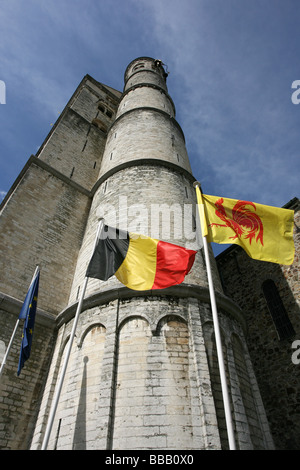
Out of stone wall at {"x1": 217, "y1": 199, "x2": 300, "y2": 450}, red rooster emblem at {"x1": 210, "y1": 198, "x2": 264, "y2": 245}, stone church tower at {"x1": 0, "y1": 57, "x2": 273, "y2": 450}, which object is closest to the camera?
stone church tower at {"x1": 0, "y1": 57, "x2": 273, "y2": 450}

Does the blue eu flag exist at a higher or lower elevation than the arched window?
lower

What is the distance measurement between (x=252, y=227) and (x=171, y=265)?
2.11 metres

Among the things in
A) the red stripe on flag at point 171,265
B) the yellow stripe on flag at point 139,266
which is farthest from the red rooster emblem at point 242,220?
the yellow stripe on flag at point 139,266

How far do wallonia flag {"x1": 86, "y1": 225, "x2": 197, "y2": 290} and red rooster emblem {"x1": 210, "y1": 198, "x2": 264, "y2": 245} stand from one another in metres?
1.15

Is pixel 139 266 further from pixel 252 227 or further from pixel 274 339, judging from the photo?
pixel 274 339

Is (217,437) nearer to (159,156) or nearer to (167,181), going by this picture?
(167,181)

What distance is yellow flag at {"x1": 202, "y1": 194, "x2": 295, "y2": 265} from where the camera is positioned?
634 cm

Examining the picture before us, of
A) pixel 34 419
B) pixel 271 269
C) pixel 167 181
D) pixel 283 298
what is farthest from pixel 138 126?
pixel 34 419

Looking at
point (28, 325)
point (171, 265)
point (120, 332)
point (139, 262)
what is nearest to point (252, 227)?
point (171, 265)

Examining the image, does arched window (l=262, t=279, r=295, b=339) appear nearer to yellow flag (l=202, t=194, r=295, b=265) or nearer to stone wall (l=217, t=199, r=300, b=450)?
stone wall (l=217, t=199, r=300, b=450)

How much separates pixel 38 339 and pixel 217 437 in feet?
18.9

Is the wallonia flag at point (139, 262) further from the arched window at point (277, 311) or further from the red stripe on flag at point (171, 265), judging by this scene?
the arched window at point (277, 311)

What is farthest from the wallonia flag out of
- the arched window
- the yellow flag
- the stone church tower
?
the arched window
